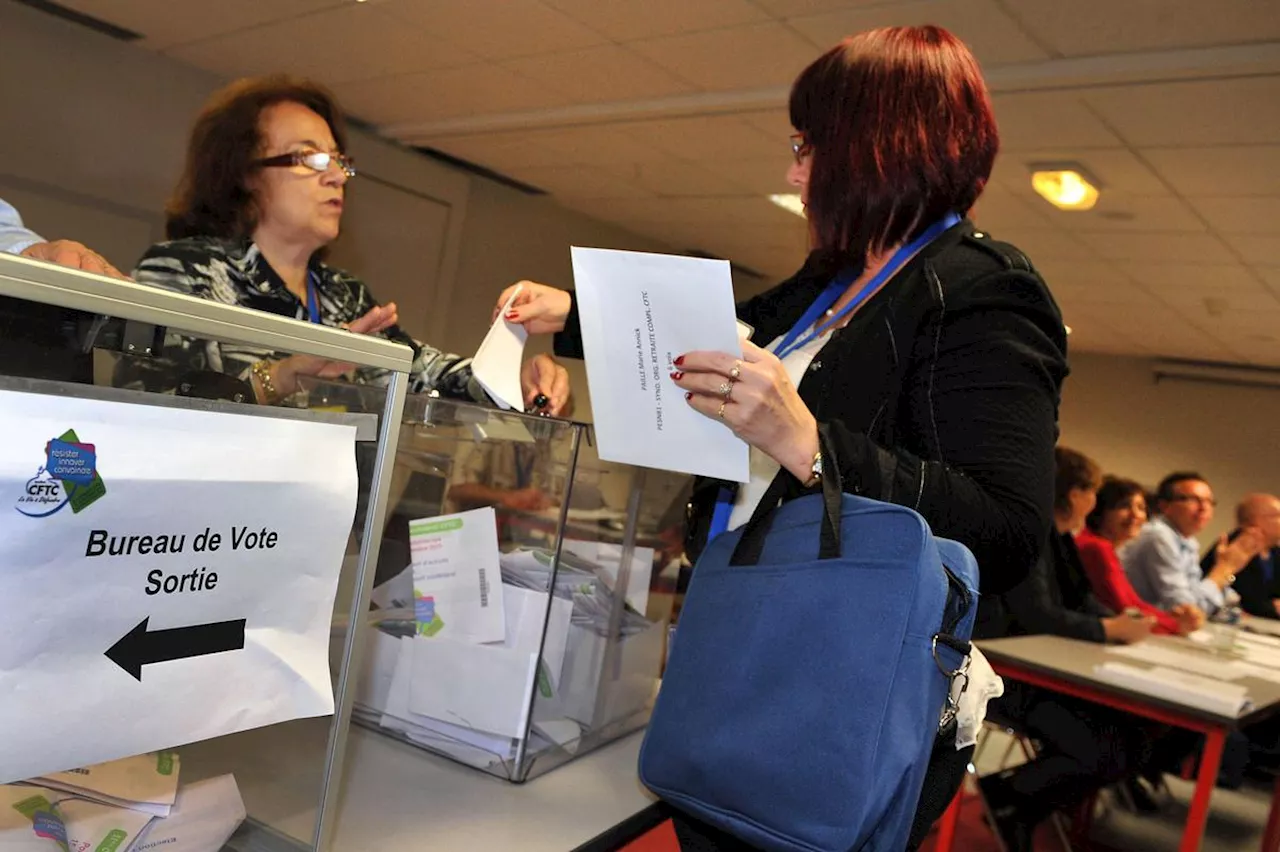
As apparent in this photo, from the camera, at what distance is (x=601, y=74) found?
159 inches

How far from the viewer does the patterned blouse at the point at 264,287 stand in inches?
56.4

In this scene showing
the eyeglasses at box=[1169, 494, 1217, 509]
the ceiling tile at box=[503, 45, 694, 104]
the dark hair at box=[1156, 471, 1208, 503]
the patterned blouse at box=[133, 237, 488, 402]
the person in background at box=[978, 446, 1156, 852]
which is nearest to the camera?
the patterned blouse at box=[133, 237, 488, 402]

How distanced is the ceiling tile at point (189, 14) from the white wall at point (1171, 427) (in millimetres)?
6980

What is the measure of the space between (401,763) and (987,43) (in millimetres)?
2929

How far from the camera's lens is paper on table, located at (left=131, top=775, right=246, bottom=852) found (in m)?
0.68

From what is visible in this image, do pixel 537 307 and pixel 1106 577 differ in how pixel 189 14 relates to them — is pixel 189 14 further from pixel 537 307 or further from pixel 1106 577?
pixel 1106 577

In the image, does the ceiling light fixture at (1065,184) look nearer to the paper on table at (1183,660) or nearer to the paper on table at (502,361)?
the paper on table at (1183,660)

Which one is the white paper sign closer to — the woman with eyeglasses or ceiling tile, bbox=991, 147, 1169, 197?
the woman with eyeglasses

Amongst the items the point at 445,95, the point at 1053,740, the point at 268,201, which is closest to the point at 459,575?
the point at 268,201

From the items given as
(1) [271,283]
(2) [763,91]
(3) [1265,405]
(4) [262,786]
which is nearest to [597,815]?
(4) [262,786]

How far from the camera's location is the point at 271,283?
5.55 ft

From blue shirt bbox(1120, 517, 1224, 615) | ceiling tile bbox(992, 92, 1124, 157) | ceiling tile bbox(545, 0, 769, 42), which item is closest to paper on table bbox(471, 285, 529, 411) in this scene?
ceiling tile bbox(545, 0, 769, 42)

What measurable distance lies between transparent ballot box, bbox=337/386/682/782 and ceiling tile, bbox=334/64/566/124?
3458 millimetres

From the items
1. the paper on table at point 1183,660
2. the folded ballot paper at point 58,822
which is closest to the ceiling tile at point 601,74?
the paper on table at point 1183,660
